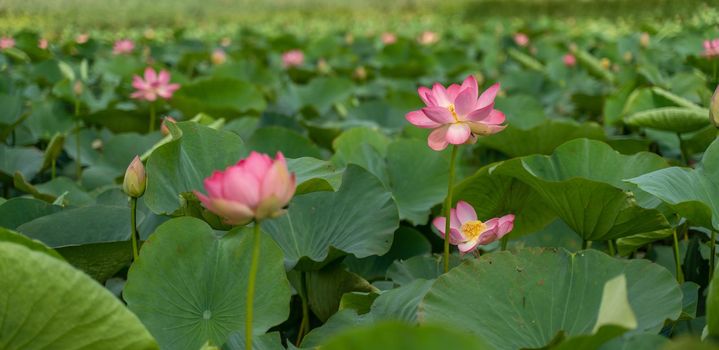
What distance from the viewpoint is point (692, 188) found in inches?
48.2

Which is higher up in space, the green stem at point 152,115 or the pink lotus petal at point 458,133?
the pink lotus petal at point 458,133

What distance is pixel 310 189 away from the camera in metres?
1.25

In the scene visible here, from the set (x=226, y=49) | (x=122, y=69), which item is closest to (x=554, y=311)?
(x=122, y=69)

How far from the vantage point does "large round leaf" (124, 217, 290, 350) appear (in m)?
1.08

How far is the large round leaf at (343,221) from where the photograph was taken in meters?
1.35

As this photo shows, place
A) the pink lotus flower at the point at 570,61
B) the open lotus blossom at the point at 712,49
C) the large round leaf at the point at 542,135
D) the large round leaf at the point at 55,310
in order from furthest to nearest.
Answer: the pink lotus flower at the point at 570,61 → the open lotus blossom at the point at 712,49 → the large round leaf at the point at 542,135 → the large round leaf at the point at 55,310

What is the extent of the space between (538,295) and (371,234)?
1.29 ft

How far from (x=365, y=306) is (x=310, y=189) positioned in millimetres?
198

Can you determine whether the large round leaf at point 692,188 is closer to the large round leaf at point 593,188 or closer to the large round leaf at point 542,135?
the large round leaf at point 593,188

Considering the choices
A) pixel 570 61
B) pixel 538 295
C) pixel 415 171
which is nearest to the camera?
pixel 538 295

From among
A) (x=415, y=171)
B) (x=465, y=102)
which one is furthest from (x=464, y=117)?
(x=415, y=171)

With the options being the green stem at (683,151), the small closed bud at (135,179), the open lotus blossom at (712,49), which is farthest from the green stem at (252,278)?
the open lotus blossom at (712,49)

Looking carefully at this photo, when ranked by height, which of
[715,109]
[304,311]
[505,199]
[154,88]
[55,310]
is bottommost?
[154,88]

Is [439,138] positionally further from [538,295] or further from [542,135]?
[542,135]
